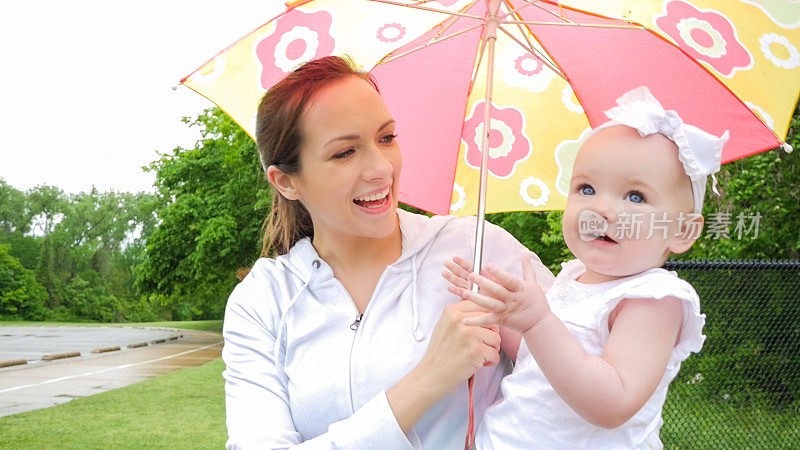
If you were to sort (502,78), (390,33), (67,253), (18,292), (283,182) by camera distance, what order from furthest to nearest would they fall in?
(67,253) < (18,292) < (502,78) < (390,33) < (283,182)

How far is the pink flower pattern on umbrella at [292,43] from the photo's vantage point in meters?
2.13

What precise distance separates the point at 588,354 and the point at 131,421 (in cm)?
954

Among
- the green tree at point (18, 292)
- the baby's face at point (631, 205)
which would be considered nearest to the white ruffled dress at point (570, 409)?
the baby's face at point (631, 205)

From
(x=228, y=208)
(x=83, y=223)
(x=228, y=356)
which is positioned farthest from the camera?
(x=83, y=223)

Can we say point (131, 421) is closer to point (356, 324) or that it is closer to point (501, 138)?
point (501, 138)

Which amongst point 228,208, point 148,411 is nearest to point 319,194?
point 148,411

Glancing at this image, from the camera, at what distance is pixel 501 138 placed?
2486 millimetres

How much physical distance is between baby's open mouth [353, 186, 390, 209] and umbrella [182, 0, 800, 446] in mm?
242

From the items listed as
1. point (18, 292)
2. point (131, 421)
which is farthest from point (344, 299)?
point (18, 292)

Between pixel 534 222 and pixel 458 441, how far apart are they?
41.1ft

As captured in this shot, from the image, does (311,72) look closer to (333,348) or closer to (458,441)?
(333,348)

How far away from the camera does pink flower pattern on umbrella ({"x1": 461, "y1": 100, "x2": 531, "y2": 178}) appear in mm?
2484

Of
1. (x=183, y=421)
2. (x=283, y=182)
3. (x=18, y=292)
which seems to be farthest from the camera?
(x=18, y=292)

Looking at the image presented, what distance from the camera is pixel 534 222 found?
556 inches
